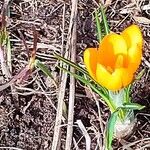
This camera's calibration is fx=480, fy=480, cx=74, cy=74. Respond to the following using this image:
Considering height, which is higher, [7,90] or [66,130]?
[7,90]

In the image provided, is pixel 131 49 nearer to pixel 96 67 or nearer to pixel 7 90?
pixel 96 67

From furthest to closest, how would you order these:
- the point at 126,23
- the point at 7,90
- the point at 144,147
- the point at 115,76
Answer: the point at 126,23 < the point at 7,90 < the point at 144,147 < the point at 115,76

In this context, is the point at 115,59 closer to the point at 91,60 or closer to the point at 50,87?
the point at 91,60

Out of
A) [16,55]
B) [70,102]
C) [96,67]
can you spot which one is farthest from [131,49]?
[16,55]

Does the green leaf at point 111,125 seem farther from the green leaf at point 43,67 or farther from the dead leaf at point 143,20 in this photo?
the dead leaf at point 143,20

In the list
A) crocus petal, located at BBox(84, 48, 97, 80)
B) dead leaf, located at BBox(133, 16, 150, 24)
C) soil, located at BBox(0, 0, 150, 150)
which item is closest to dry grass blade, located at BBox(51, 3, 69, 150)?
soil, located at BBox(0, 0, 150, 150)

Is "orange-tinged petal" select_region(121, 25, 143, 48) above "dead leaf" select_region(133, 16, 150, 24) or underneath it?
underneath

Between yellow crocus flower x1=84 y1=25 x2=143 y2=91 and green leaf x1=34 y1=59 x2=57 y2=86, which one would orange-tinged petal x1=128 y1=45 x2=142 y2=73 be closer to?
yellow crocus flower x1=84 y1=25 x2=143 y2=91

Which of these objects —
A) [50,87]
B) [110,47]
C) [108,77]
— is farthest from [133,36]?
[50,87]

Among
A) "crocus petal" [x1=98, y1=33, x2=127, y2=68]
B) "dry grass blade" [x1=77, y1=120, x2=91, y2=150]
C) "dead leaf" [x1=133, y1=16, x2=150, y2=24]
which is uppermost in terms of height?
"dead leaf" [x1=133, y1=16, x2=150, y2=24]
